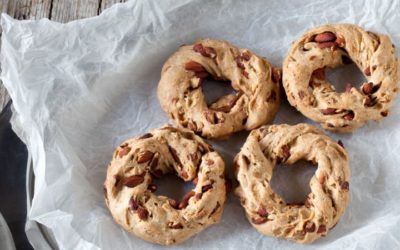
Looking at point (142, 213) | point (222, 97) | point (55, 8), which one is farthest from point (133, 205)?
point (55, 8)

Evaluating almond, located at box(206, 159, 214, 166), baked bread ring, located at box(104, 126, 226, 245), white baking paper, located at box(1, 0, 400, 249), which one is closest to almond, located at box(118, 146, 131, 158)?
baked bread ring, located at box(104, 126, 226, 245)

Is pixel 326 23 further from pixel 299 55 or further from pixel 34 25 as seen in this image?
pixel 34 25

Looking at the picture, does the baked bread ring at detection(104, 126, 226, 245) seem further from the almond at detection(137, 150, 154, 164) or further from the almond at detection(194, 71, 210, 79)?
the almond at detection(194, 71, 210, 79)

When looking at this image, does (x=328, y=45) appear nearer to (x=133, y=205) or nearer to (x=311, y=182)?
(x=311, y=182)

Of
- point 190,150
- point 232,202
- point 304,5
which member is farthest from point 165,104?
point 304,5

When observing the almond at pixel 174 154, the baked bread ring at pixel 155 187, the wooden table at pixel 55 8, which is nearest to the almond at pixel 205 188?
the baked bread ring at pixel 155 187

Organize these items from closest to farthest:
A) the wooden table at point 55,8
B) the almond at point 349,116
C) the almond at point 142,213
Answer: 1. the almond at point 142,213
2. the almond at point 349,116
3. the wooden table at point 55,8

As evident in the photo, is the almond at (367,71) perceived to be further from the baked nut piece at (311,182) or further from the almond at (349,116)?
the baked nut piece at (311,182)
